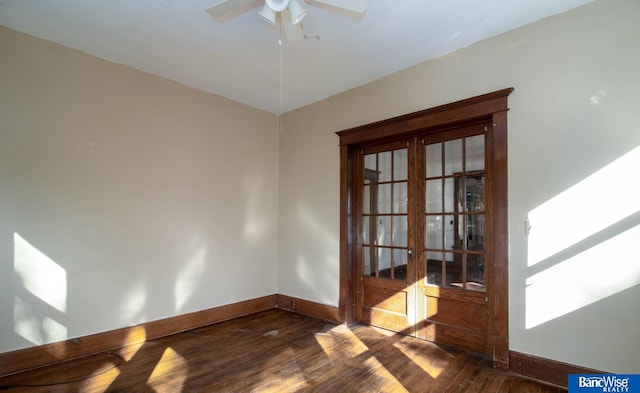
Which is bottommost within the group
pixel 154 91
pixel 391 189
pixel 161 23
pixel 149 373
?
pixel 149 373

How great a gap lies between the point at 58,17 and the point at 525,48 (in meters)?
3.94

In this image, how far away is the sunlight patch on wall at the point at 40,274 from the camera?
267 cm

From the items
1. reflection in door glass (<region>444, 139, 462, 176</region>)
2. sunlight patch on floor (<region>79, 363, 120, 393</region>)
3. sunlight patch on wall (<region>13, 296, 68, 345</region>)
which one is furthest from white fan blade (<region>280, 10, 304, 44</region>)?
sunlight patch on wall (<region>13, 296, 68, 345</region>)

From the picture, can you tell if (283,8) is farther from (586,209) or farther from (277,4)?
(586,209)

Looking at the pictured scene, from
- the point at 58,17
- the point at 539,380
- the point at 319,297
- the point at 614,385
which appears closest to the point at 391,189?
the point at 319,297

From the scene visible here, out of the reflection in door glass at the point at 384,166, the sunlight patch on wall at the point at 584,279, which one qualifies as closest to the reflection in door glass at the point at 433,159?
the reflection in door glass at the point at 384,166

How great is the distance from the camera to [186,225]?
3.71 metres

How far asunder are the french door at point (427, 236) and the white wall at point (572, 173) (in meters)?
0.35

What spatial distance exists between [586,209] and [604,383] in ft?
4.07

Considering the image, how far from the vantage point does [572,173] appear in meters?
2.42

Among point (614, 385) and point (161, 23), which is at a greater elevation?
point (161, 23)

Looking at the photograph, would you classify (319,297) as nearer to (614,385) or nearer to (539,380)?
(539,380)

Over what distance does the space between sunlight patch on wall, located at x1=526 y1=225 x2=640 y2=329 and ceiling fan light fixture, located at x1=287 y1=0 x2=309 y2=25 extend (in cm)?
268

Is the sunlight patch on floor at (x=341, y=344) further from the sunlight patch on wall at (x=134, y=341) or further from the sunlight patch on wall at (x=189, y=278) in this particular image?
the sunlight patch on wall at (x=134, y=341)
